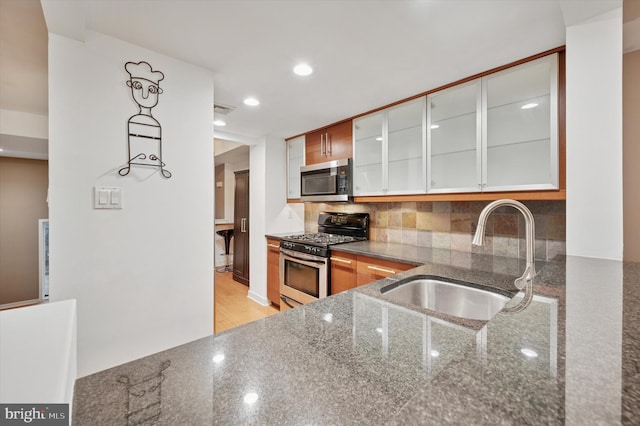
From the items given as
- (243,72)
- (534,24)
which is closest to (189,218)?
(243,72)

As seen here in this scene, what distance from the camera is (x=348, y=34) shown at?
1.47m

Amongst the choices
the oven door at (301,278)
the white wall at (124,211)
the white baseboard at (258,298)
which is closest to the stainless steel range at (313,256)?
the oven door at (301,278)

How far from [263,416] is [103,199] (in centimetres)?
156

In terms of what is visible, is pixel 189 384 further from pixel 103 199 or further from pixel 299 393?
pixel 103 199

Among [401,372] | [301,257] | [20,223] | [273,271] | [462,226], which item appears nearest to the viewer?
[401,372]

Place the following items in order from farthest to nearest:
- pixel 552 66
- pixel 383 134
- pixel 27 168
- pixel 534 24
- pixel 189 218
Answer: pixel 27 168, pixel 383 134, pixel 189 218, pixel 552 66, pixel 534 24

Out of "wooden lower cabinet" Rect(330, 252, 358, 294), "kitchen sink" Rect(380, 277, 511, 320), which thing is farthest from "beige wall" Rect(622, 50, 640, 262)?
"wooden lower cabinet" Rect(330, 252, 358, 294)

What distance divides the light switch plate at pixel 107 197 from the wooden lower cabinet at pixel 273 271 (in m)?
1.95

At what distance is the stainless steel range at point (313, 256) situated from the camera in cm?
255

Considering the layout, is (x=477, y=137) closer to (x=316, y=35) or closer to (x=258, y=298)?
(x=316, y=35)

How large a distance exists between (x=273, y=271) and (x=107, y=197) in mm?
2159

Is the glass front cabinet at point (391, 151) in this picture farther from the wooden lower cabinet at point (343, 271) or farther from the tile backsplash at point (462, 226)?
the wooden lower cabinet at point (343, 271)

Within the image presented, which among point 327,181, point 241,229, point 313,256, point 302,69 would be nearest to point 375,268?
point 313,256

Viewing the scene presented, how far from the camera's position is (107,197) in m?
1.47
